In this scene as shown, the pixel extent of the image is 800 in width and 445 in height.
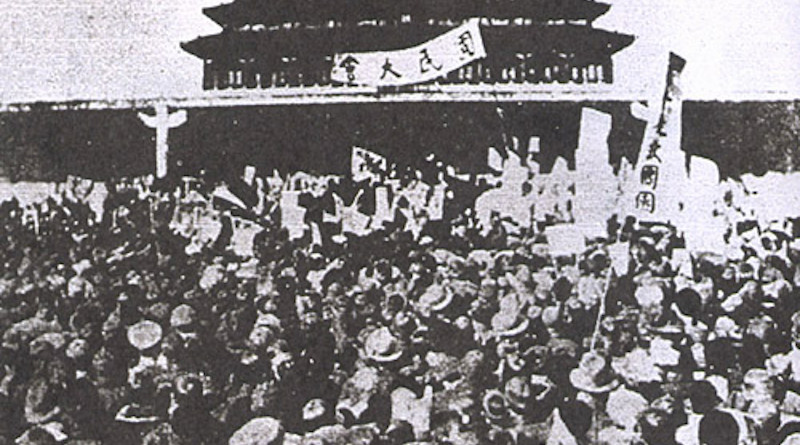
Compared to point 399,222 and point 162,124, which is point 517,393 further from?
point 162,124

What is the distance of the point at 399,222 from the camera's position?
1146 mm

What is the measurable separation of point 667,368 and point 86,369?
0.75 meters

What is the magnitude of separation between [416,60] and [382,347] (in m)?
0.39

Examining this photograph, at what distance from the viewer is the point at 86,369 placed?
112 centimetres

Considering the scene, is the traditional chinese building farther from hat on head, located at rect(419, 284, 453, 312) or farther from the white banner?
hat on head, located at rect(419, 284, 453, 312)

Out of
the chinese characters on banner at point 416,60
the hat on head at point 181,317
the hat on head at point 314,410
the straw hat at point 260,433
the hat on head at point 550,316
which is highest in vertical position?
the chinese characters on banner at point 416,60

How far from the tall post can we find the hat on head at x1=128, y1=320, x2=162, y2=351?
204 mm

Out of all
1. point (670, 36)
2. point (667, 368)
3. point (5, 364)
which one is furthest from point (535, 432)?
point (5, 364)

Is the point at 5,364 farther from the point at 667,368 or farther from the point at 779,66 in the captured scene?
the point at 779,66

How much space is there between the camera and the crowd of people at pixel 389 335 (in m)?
1.09

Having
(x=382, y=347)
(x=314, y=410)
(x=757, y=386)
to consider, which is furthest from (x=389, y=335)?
(x=757, y=386)

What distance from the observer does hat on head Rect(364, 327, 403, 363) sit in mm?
1111

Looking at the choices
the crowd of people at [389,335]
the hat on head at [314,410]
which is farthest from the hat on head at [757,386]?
the hat on head at [314,410]

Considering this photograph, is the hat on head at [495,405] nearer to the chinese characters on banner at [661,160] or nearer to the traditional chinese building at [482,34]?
the chinese characters on banner at [661,160]
